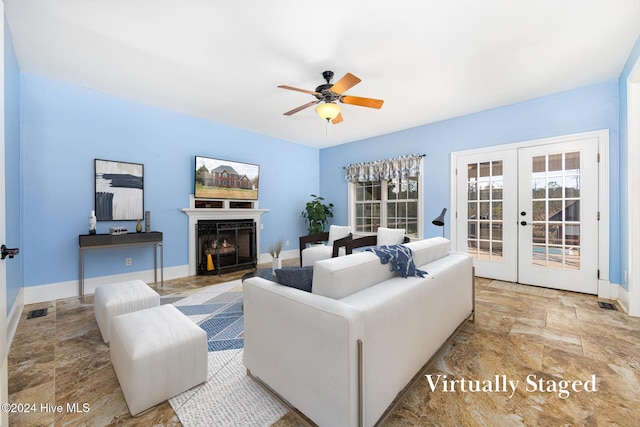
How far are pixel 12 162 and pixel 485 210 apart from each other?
5.81 meters

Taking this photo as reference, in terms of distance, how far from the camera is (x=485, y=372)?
1.87 meters

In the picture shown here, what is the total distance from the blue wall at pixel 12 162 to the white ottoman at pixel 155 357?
152 cm

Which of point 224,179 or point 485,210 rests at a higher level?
point 224,179

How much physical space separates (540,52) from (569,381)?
114 inches

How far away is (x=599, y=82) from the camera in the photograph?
3.39 m

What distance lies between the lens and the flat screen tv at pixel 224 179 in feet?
15.1

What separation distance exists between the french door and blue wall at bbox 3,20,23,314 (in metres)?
5.47

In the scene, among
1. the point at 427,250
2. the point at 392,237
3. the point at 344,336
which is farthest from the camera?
the point at 392,237

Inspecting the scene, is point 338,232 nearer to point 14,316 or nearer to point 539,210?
point 539,210

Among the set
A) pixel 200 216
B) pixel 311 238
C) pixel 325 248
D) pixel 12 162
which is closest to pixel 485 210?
pixel 325 248

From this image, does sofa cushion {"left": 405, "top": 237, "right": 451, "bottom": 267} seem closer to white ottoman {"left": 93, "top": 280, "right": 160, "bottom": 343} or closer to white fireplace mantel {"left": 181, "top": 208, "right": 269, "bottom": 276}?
white ottoman {"left": 93, "top": 280, "right": 160, "bottom": 343}

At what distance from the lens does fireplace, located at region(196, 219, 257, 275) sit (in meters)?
4.60

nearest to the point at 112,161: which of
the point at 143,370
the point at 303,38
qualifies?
the point at 303,38

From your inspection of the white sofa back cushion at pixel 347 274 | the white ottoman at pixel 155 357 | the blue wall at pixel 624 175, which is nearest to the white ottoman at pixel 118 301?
the white ottoman at pixel 155 357
